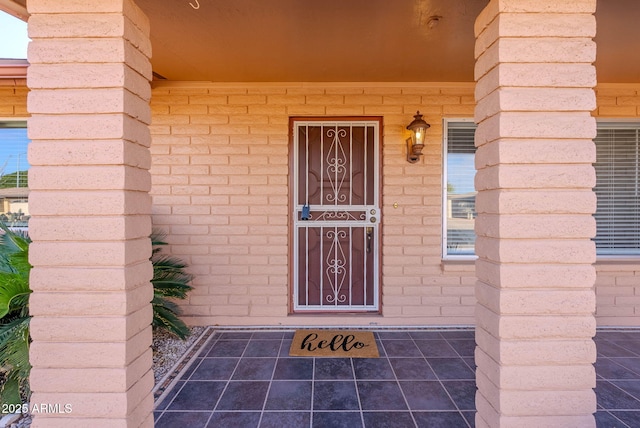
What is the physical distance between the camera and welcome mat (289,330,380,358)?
279cm

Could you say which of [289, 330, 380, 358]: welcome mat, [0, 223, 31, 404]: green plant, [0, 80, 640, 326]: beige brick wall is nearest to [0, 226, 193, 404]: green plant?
[0, 223, 31, 404]: green plant

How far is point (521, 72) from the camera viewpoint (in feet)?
4.74

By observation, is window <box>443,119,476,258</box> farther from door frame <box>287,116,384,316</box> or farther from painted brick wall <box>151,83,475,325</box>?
door frame <box>287,116,384,316</box>

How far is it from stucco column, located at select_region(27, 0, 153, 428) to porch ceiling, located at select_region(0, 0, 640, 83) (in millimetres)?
870

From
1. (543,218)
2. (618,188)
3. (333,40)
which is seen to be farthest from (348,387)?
(618,188)

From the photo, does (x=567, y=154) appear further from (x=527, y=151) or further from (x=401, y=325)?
(x=401, y=325)

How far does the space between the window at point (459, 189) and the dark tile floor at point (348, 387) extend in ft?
3.24

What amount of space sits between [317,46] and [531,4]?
157 cm

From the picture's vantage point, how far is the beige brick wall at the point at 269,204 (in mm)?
3410

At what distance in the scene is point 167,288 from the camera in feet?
9.55

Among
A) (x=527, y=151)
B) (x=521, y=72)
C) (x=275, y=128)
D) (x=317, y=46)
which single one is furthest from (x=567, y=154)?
(x=275, y=128)

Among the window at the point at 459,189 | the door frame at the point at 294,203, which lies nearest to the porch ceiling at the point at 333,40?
the door frame at the point at 294,203

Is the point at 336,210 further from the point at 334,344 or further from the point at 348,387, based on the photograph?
the point at 348,387

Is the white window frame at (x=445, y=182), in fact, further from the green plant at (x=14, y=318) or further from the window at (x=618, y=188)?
the green plant at (x=14, y=318)
